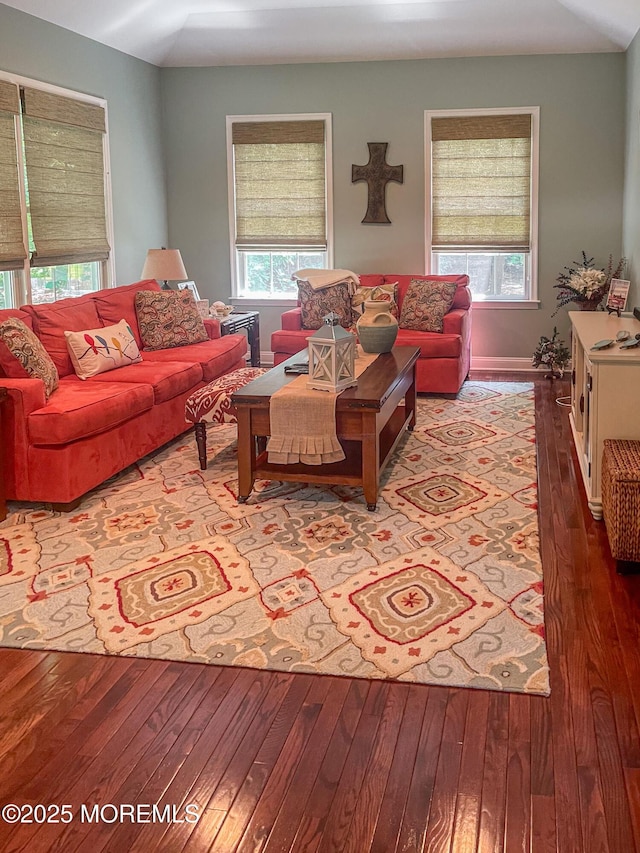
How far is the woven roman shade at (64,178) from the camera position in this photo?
603 cm

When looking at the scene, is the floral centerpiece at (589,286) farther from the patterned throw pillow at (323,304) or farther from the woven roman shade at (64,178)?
the woven roman shade at (64,178)

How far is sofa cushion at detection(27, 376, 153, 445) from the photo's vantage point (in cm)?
427

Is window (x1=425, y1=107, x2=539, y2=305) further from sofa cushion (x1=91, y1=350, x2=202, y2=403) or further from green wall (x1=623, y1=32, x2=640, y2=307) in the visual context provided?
sofa cushion (x1=91, y1=350, x2=202, y2=403)

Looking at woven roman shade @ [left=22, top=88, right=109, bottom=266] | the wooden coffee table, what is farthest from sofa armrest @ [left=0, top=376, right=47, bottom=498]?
woven roman shade @ [left=22, top=88, right=109, bottom=266]

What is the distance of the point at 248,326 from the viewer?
Answer: 762cm

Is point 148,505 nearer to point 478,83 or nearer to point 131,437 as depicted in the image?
point 131,437

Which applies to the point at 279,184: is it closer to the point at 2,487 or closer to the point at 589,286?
the point at 589,286

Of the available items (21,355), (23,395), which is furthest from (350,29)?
(23,395)

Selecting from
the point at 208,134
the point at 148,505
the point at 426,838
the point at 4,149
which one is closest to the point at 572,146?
the point at 208,134

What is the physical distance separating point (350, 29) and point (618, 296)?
11.3ft

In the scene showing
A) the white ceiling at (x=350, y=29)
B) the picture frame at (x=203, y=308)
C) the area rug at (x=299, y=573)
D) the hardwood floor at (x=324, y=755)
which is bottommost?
the hardwood floor at (x=324, y=755)

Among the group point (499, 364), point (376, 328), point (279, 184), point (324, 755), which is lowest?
point (324, 755)

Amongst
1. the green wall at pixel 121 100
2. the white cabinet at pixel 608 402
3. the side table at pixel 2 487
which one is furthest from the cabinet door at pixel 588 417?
the green wall at pixel 121 100

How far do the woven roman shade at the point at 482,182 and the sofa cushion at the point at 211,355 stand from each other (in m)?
2.43
